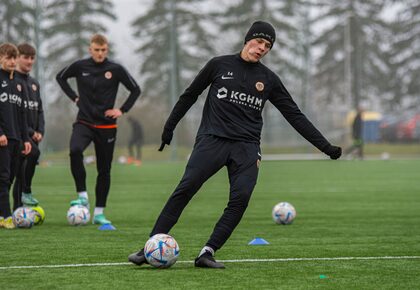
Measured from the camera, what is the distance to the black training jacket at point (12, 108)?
35.7ft

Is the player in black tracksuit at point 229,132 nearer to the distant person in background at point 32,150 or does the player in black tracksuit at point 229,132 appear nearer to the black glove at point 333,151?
the black glove at point 333,151

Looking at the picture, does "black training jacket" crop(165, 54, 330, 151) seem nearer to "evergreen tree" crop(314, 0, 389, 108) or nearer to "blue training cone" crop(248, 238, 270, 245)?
"blue training cone" crop(248, 238, 270, 245)

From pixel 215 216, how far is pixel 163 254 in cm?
558

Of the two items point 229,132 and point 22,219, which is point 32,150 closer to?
point 22,219

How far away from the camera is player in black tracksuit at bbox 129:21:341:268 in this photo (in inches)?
295

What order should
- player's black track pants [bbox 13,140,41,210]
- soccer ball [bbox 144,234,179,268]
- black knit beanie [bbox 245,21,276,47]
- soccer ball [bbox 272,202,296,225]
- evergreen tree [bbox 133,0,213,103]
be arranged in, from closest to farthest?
soccer ball [bbox 144,234,179,268], black knit beanie [bbox 245,21,276,47], soccer ball [bbox 272,202,296,225], player's black track pants [bbox 13,140,41,210], evergreen tree [bbox 133,0,213,103]

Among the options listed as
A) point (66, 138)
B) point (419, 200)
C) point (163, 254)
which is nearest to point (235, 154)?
point (163, 254)

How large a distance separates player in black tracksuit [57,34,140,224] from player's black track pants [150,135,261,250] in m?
3.97

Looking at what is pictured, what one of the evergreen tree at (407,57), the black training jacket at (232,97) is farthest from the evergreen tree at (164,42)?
the black training jacket at (232,97)

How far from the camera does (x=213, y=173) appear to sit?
7531mm

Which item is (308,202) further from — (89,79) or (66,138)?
(66,138)

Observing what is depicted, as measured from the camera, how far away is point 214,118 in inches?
301

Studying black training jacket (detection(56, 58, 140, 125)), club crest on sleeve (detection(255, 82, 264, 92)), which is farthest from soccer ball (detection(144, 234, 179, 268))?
black training jacket (detection(56, 58, 140, 125))

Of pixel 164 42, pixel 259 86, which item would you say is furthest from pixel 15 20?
pixel 259 86
